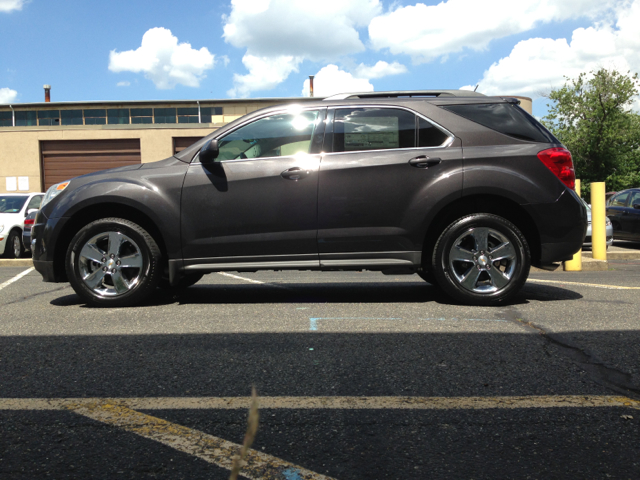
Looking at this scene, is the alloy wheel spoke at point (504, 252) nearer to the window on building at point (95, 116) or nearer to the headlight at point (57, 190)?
the headlight at point (57, 190)

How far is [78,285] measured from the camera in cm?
526

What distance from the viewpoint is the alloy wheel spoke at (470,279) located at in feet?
16.8

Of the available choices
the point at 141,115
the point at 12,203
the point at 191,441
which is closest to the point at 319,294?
the point at 191,441

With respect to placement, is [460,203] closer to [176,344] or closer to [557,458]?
[176,344]

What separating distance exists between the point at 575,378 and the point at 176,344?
7.69ft

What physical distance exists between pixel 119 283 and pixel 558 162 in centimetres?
395

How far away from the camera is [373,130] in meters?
5.27

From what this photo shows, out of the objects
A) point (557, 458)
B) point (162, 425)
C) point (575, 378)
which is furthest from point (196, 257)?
point (557, 458)

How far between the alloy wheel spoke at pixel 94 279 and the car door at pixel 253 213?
783 mm

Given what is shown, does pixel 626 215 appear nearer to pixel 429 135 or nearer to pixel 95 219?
pixel 429 135

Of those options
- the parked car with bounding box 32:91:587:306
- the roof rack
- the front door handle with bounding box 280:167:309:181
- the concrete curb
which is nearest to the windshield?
the concrete curb

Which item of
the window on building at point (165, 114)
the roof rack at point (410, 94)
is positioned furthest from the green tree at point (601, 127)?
the roof rack at point (410, 94)

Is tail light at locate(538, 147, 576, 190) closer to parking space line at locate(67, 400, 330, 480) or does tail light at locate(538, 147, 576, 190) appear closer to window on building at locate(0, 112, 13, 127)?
parking space line at locate(67, 400, 330, 480)

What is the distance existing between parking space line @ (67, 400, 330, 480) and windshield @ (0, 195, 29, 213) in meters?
11.8
